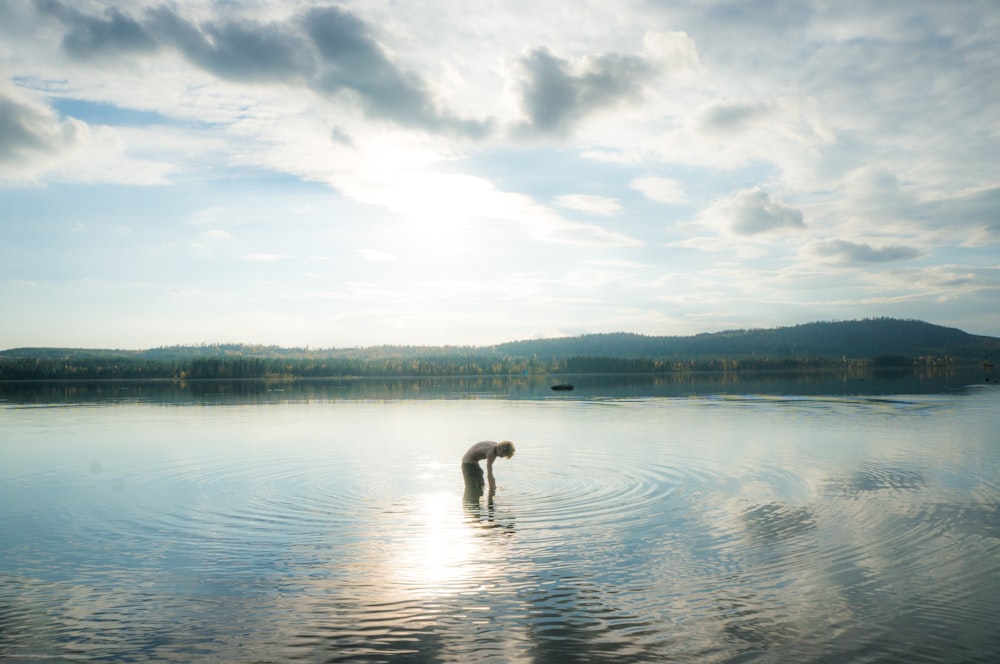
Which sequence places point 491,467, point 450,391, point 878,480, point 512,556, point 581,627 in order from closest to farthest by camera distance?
1. point 581,627
2. point 512,556
3. point 491,467
4. point 878,480
5. point 450,391

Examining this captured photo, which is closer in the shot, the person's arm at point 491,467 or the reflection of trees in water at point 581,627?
the reflection of trees in water at point 581,627

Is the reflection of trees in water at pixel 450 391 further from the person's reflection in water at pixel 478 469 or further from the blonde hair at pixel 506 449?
the blonde hair at pixel 506 449

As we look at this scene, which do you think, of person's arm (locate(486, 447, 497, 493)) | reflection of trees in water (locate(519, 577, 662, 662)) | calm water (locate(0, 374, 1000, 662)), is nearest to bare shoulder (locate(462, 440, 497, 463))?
person's arm (locate(486, 447, 497, 493))

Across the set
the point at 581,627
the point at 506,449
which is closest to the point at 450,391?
the point at 506,449

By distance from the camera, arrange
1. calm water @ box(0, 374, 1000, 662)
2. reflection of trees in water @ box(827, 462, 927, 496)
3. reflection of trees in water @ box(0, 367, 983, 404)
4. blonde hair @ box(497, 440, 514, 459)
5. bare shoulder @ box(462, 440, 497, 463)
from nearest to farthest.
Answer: calm water @ box(0, 374, 1000, 662), blonde hair @ box(497, 440, 514, 459), bare shoulder @ box(462, 440, 497, 463), reflection of trees in water @ box(827, 462, 927, 496), reflection of trees in water @ box(0, 367, 983, 404)

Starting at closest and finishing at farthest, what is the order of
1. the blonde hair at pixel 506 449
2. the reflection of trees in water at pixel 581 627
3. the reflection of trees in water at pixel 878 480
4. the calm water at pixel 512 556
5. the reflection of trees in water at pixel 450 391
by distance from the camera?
the reflection of trees in water at pixel 581 627
the calm water at pixel 512 556
the blonde hair at pixel 506 449
the reflection of trees in water at pixel 878 480
the reflection of trees in water at pixel 450 391

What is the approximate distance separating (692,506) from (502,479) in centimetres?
762

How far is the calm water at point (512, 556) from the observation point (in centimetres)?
1108

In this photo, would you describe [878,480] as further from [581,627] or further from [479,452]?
[581,627]

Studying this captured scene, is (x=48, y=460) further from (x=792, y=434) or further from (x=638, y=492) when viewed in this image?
(x=792, y=434)

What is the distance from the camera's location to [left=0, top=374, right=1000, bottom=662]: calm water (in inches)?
436

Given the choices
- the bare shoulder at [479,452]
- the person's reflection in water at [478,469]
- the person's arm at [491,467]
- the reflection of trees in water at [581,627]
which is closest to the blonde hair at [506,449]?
the person's reflection in water at [478,469]

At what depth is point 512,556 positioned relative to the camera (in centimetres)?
1571

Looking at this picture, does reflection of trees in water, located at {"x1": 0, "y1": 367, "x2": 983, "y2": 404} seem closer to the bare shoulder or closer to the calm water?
the calm water
